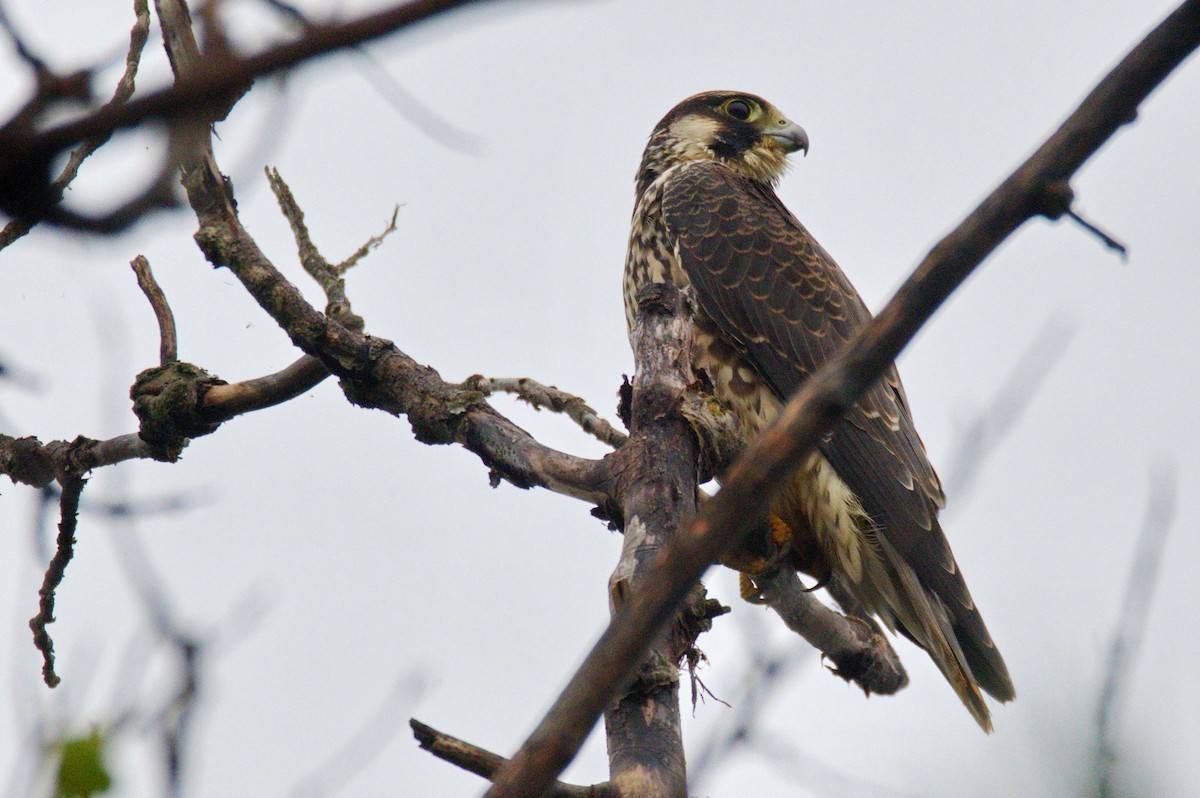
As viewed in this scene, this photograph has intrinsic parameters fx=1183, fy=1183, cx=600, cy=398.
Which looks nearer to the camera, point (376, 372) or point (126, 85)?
point (126, 85)

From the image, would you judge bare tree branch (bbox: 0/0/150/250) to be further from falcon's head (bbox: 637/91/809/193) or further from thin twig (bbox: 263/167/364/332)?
falcon's head (bbox: 637/91/809/193)

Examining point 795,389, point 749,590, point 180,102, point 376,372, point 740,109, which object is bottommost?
point 180,102

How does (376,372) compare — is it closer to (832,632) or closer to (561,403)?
(561,403)

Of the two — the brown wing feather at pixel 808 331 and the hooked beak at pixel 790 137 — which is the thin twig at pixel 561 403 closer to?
the brown wing feather at pixel 808 331

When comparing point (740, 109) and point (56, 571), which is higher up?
point (740, 109)

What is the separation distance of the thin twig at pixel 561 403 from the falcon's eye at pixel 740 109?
2176 mm

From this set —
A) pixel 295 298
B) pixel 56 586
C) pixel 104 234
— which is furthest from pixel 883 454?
pixel 104 234

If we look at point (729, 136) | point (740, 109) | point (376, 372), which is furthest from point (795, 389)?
point (740, 109)

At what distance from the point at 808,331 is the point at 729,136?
1375 mm

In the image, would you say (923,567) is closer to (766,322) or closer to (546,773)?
(766,322)

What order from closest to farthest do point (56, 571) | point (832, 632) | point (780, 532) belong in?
point (56, 571) → point (832, 632) → point (780, 532)

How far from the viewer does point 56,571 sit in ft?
10.3

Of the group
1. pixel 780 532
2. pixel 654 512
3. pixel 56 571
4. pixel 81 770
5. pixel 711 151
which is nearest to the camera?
pixel 81 770

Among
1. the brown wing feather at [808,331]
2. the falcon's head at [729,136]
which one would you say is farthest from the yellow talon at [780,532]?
the falcon's head at [729,136]
